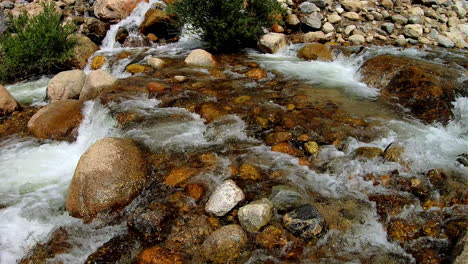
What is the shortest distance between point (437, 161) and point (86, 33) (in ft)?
37.3

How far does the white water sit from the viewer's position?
7820mm

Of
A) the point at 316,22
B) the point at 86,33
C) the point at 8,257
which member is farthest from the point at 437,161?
the point at 86,33

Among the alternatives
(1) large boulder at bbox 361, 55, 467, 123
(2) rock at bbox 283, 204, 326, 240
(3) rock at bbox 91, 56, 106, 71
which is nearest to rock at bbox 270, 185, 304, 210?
(2) rock at bbox 283, 204, 326, 240

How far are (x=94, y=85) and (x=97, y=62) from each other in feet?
9.11

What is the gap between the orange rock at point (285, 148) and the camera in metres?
4.98

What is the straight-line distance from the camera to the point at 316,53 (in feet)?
31.2

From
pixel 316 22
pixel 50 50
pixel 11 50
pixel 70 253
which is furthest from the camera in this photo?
pixel 316 22

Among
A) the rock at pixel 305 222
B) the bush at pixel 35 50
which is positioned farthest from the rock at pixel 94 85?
the rock at pixel 305 222

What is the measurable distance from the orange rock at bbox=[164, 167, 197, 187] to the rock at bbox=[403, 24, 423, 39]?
961 centimetres

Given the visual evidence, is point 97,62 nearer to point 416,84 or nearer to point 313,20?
point 313,20

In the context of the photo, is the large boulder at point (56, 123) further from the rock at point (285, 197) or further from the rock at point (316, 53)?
the rock at point (316, 53)

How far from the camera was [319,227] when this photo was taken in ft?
11.4

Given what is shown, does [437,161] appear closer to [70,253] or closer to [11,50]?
[70,253]

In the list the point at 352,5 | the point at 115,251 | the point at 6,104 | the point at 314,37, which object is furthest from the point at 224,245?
the point at 352,5
